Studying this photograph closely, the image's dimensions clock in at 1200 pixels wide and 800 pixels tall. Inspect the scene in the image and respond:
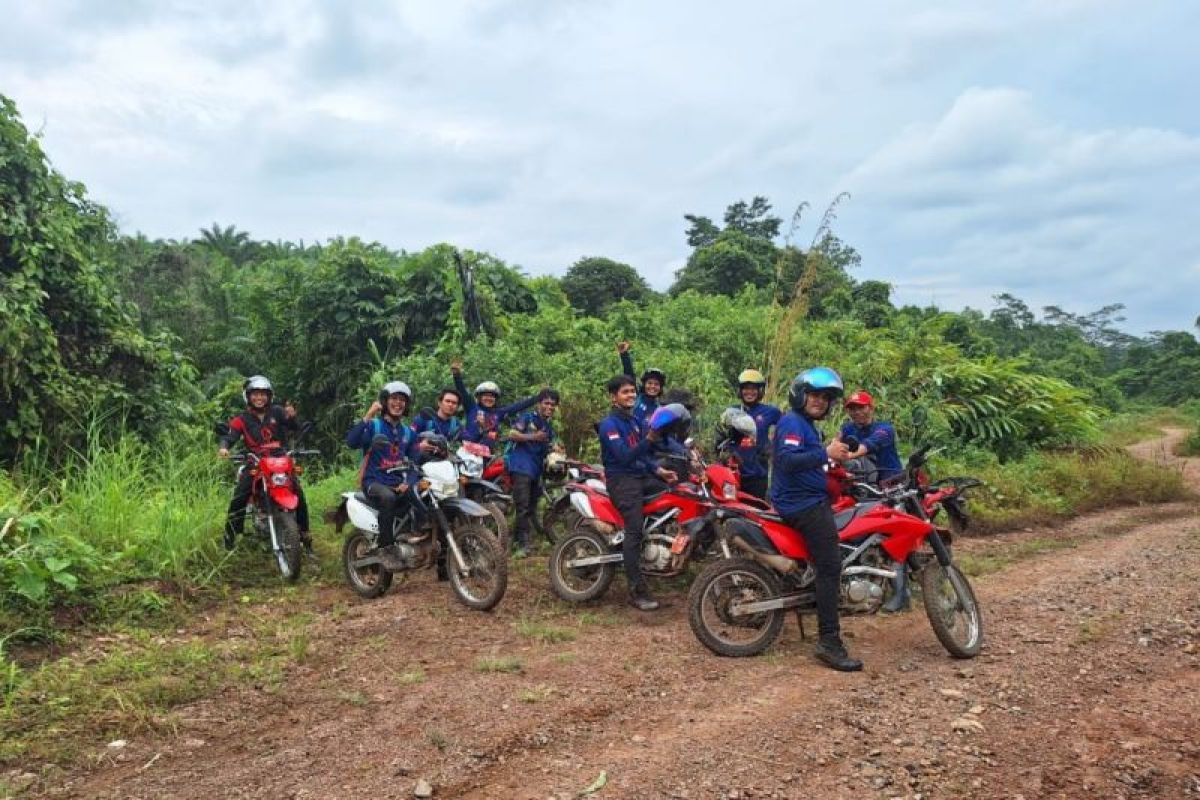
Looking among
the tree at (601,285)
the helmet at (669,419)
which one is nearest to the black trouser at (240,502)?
the helmet at (669,419)

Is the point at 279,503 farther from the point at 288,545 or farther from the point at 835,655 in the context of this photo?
the point at 835,655

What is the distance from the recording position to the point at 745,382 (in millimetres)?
6656

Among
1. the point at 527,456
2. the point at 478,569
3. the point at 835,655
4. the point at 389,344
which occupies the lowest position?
the point at 835,655

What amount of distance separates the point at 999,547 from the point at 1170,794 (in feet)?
17.0

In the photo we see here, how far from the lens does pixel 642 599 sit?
18.8ft

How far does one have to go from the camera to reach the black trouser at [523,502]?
755cm

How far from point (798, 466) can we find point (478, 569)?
2434mm

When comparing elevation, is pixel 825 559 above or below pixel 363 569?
above

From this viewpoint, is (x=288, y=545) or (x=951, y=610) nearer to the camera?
(x=951, y=610)

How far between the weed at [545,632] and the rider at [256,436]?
2350 millimetres

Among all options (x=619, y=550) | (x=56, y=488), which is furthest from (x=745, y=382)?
→ (x=56, y=488)

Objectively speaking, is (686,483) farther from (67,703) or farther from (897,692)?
(67,703)

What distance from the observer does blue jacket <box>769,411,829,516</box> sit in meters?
4.57

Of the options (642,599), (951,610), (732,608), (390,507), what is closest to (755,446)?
(642,599)
